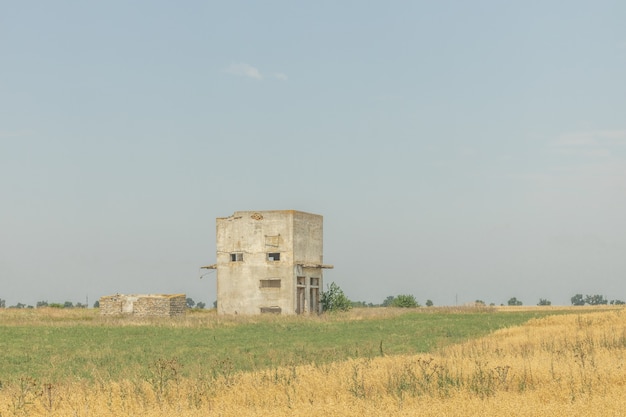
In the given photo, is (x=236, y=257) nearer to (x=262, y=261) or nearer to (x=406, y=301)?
(x=262, y=261)

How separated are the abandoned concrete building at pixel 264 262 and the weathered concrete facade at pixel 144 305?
13.8ft

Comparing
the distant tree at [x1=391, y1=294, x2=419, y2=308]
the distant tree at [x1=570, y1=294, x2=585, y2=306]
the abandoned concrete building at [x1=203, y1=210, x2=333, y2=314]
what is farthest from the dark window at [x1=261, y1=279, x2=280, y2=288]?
the distant tree at [x1=570, y1=294, x2=585, y2=306]

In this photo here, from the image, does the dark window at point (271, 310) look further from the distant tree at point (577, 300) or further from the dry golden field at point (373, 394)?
the distant tree at point (577, 300)

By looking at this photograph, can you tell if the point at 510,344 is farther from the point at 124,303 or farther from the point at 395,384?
the point at 124,303

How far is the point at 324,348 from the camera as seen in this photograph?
32.6m

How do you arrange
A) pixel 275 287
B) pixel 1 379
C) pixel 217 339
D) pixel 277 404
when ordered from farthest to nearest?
pixel 275 287 < pixel 217 339 < pixel 1 379 < pixel 277 404

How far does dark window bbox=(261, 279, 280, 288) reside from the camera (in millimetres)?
64312

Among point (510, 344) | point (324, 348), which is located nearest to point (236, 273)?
point (324, 348)

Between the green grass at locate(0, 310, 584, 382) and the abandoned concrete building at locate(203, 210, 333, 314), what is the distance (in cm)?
805

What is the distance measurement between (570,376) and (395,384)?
3.80 metres

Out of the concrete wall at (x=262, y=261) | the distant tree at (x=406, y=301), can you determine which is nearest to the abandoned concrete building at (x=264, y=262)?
the concrete wall at (x=262, y=261)

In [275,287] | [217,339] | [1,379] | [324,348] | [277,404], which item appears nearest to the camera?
[277,404]

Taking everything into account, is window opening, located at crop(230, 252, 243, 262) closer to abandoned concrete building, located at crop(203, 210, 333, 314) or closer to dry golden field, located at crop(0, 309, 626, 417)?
abandoned concrete building, located at crop(203, 210, 333, 314)

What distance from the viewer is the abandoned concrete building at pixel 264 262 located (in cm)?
6397
